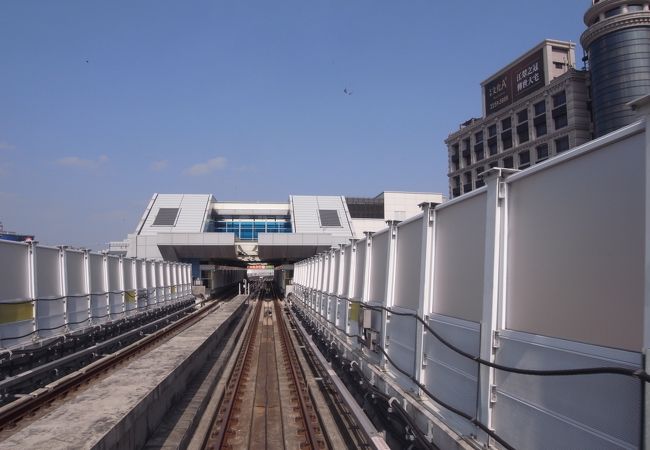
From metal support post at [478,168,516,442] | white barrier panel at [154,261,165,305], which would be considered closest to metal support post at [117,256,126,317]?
white barrier panel at [154,261,165,305]

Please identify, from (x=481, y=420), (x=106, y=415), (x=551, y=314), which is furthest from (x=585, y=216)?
(x=106, y=415)

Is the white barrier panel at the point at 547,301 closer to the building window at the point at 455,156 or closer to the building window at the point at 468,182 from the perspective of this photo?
the building window at the point at 468,182

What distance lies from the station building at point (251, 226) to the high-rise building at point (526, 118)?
25.8 feet

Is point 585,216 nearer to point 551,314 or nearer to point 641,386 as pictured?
point 551,314

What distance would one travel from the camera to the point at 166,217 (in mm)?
61250

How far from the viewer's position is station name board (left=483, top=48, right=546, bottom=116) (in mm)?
60938

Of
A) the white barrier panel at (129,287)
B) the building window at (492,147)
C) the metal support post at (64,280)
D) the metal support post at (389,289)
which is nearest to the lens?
the metal support post at (389,289)

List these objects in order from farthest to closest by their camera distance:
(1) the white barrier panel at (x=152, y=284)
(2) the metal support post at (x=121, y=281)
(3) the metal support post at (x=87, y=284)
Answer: (1) the white barrier panel at (x=152, y=284) < (2) the metal support post at (x=121, y=281) < (3) the metal support post at (x=87, y=284)

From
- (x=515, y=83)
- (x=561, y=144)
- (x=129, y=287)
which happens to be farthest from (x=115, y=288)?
(x=515, y=83)

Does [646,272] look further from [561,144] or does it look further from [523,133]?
[523,133]

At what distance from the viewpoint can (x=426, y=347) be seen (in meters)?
6.04

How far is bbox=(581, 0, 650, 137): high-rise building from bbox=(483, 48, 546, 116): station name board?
8793 millimetres

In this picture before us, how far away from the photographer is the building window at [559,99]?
5441 cm

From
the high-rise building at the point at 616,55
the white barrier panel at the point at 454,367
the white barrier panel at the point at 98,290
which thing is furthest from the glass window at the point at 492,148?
the white barrier panel at the point at 454,367
